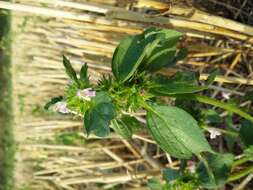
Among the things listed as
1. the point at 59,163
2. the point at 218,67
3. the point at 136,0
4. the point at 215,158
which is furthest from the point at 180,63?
the point at 59,163

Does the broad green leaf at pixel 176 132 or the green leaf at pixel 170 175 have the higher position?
the broad green leaf at pixel 176 132

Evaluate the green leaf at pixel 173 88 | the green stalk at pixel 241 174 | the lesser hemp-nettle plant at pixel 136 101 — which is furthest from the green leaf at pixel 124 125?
the green stalk at pixel 241 174

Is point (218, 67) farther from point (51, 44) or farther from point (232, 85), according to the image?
point (51, 44)

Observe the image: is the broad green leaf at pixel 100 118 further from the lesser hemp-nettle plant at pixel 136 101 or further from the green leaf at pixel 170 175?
the green leaf at pixel 170 175

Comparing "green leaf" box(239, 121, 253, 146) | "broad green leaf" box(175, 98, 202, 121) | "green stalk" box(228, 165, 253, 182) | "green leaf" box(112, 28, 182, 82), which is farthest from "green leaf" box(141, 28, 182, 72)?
"green stalk" box(228, 165, 253, 182)

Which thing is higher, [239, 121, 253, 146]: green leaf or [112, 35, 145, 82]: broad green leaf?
[112, 35, 145, 82]: broad green leaf

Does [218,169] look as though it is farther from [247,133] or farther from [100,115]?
[100,115]

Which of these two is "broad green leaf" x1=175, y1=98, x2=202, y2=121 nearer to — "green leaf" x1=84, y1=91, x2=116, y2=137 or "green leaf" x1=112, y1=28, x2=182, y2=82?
"green leaf" x1=112, y1=28, x2=182, y2=82
